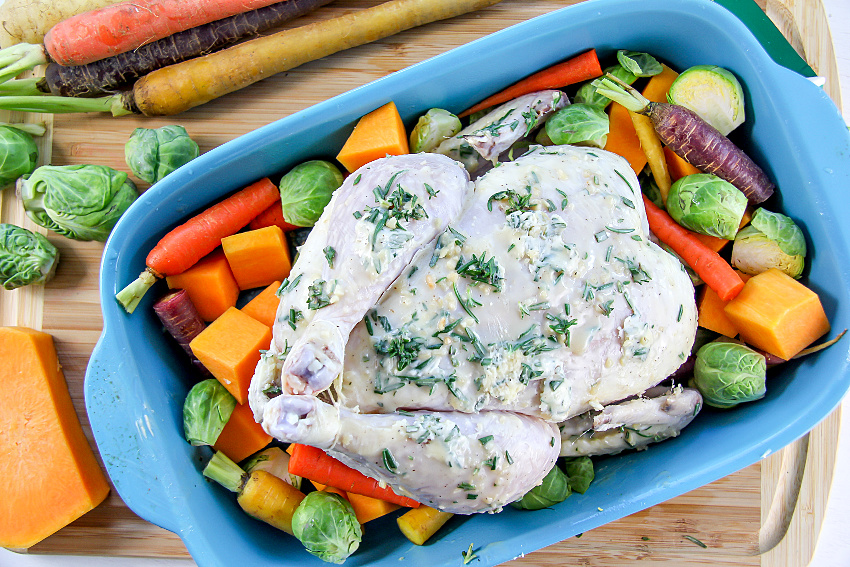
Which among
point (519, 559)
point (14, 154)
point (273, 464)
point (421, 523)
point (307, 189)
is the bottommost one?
point (519, 559)

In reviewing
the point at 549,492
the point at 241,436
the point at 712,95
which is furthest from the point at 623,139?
the point at 241,436

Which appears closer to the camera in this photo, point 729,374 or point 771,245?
point 729,374

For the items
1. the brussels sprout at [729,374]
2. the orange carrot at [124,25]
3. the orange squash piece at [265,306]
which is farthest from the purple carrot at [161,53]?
the brussels sprout at [729,374]

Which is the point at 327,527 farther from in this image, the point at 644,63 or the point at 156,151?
the point at 644,63

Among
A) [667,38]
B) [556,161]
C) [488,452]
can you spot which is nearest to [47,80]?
[556,161]

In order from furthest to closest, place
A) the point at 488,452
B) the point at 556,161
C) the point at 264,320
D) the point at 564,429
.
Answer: the point at 264,320 → the point at 564,429 → the point at 556,161 → the point at 488,452

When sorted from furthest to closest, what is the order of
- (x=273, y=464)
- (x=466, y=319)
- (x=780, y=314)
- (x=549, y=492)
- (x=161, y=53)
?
(x=161, y=53)
(x=273, y=464)
(x=549, y=492)
(x=780, y=314)
(x=466, y=319)

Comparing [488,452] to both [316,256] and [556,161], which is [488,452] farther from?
[556,161]
